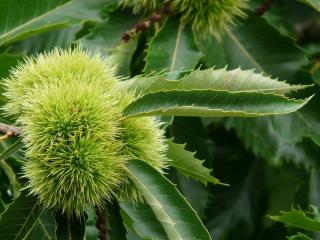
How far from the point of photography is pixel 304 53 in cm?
235

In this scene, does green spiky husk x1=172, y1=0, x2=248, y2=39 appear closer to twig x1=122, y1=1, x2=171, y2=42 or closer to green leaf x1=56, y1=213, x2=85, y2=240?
twig x1=122, y1=1, x2=171, y2=42

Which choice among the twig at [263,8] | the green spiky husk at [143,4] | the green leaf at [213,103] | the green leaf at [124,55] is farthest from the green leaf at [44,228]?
the twig at [263,8]

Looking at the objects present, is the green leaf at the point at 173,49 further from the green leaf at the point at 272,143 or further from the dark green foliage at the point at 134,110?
the green leaf at the point at 272,143

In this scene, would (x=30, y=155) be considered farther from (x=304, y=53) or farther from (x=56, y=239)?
(x=304, y=53)

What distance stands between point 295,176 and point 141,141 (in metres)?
1.30

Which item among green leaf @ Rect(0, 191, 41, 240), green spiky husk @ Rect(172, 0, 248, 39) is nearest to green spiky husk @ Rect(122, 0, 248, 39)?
green spiky husk @ Rect(172, 0, 248, 39)

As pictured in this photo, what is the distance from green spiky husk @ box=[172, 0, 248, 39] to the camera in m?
2.15

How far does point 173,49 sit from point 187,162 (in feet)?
1.89

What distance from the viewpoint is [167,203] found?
1.57 meters

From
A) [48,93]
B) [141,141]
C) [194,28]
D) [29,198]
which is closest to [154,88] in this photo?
[141,141]

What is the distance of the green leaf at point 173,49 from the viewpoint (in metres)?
2.14

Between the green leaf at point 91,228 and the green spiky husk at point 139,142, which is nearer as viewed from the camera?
the green spiky husk at point 139,142

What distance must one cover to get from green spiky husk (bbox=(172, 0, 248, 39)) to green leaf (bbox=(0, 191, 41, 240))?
0.79 meters

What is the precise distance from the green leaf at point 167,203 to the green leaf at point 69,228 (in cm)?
19
